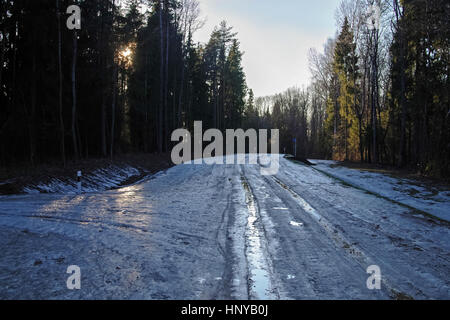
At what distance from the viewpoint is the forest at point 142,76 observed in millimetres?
19747

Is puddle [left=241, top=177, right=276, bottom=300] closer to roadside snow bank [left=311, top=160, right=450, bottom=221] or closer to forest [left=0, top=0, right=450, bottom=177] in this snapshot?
roadside snow bank [left=311, top=160, right=450, bottom=221]

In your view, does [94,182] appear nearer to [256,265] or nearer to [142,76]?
[256,265]

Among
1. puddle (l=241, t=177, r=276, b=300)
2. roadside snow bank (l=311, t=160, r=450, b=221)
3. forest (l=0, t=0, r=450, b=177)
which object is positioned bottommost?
puddle (l=241, t=177, r=276, b=300)

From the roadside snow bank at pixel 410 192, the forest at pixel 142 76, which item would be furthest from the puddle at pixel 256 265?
the forest at pixel 142 76

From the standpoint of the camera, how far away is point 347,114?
132ft

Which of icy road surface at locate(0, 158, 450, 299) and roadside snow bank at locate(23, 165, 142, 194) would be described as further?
roadside snow bank at locate(23, 165, 142, 194)

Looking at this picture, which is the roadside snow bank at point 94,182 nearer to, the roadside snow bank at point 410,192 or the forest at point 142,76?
the forest at point 142,76

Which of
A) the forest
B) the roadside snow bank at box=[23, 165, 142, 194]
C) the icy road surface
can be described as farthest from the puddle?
the forest

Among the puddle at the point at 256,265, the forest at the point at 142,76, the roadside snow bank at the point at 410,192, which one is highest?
the forest at the point at 142,76

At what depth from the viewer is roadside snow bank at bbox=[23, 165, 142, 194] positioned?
12359 millimetres

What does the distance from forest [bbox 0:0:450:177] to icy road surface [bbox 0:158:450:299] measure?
10444 millimetres

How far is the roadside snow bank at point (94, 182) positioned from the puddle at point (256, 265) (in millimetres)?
8385
